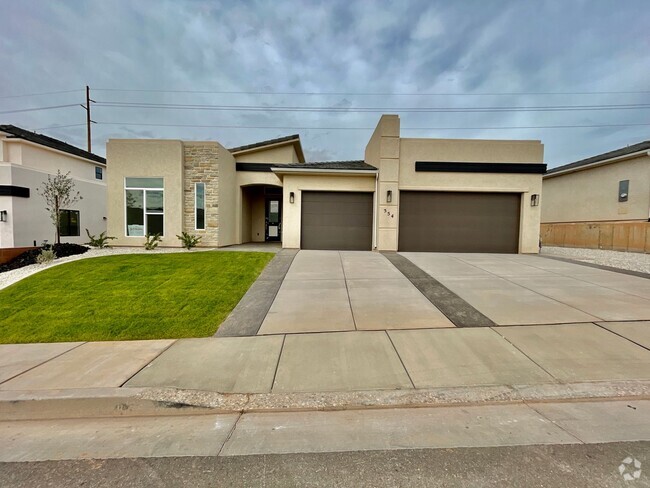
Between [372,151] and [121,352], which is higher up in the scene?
[372,151]

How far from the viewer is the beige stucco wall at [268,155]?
16.2m

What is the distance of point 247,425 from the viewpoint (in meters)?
2.91

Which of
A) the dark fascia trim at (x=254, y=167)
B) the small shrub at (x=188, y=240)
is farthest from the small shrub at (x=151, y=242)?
the dark fascia trim at (x=254, y=167)

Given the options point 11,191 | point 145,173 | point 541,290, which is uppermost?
point 145,173

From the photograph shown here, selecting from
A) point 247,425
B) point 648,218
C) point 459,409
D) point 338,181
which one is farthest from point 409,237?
point 648,218

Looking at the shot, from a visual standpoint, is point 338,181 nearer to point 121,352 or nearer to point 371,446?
point 121,352

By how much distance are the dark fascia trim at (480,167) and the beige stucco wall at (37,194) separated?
697 inches

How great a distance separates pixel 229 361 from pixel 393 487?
8.56 feet

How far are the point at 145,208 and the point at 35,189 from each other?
5910 mm

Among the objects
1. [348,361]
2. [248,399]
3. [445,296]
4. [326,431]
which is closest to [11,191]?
[248,399]

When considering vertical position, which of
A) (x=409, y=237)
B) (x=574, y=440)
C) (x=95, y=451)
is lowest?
(x=95, y=451)

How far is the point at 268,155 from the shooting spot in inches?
647

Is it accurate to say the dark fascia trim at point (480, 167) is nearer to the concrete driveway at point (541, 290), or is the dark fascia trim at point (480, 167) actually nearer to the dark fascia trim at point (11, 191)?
the concrete driveway at point (541, 290)

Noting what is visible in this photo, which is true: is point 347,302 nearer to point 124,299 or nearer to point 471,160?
point 124,299
